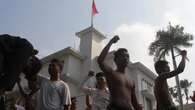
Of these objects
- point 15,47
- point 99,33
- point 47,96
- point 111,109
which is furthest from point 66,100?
point 99,33

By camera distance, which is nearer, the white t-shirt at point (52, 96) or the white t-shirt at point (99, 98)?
the white t-shirt at point (52, 96)

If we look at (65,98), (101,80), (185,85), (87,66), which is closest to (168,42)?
(87,66)

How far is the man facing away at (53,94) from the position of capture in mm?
3934

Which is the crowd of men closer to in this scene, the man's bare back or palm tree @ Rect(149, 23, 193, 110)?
the man's bare back

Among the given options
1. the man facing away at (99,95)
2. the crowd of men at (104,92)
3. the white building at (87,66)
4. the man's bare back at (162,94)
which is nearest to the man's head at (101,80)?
the man facing away at (99,95)

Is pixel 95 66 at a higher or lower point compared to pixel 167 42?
lower

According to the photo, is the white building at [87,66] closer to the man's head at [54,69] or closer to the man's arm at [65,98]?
the man's head at [54,69]

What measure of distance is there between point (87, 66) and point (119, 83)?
66.8ft

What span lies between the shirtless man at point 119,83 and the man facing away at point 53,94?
68 cm

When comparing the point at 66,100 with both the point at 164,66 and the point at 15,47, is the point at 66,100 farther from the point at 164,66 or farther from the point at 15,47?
the point at 15,47

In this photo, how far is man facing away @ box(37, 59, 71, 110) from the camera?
3.93 m

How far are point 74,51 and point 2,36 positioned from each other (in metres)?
21.8

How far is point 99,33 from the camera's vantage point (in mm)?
26672

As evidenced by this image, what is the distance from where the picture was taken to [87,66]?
947 inches
